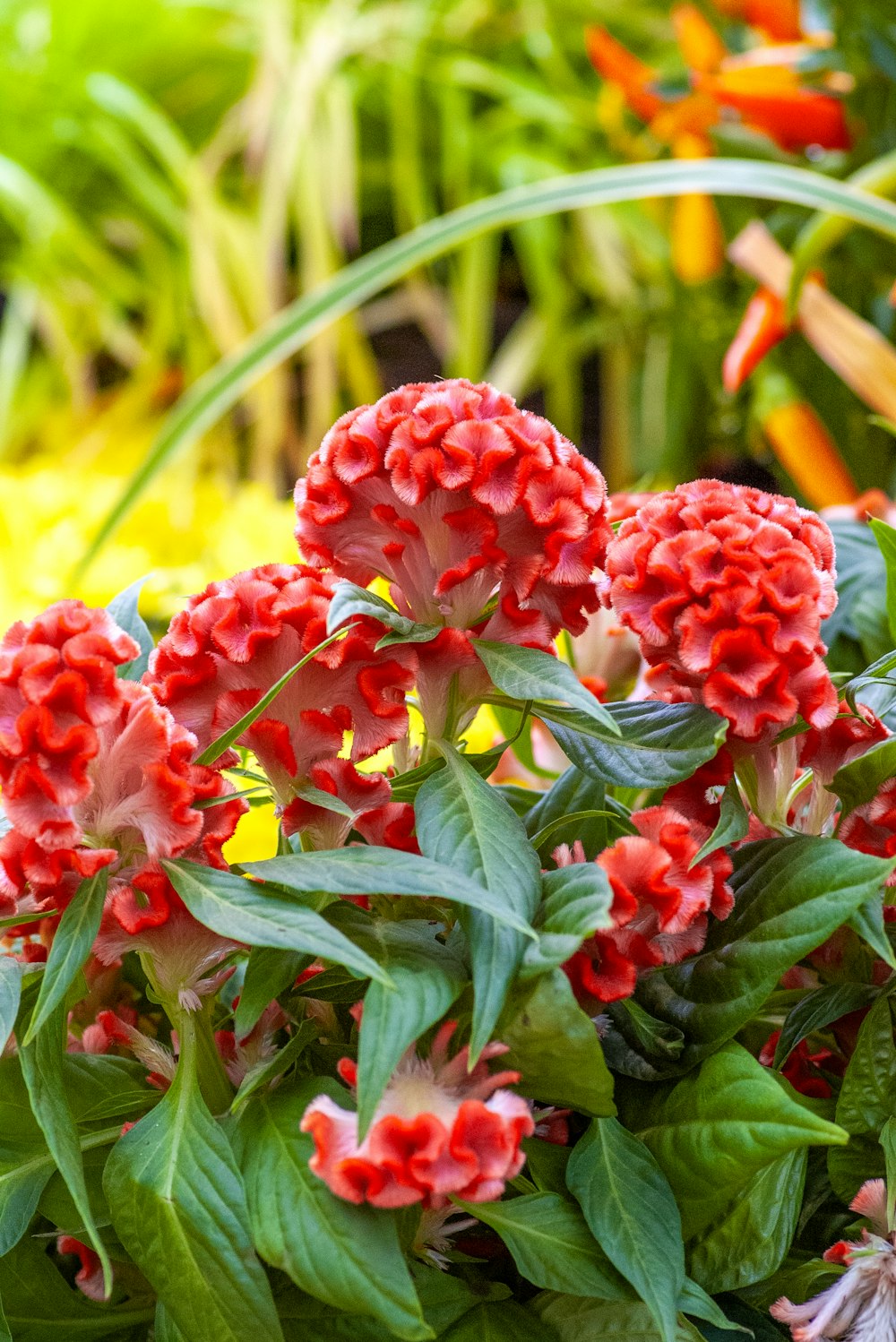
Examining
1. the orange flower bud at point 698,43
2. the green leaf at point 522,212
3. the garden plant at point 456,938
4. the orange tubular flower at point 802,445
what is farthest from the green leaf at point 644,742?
the orange flower bud at point 698,43

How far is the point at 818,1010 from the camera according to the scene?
351 millimetres

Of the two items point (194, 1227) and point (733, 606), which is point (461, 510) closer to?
point (733, 606)

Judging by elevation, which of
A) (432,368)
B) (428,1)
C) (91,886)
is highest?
(428,1)

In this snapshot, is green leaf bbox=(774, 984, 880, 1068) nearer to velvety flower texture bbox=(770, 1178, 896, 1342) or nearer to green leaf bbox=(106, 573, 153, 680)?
velvety flower texture bbox=(770, 1178, 896, 1342)

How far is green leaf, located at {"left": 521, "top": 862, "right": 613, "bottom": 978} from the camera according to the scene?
11.6 inches

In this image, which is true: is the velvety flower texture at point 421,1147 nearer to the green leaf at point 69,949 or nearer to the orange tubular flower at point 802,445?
the green leaf at point 69,949

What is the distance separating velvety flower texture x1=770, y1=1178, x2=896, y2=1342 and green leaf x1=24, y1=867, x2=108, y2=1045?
8.0 inches

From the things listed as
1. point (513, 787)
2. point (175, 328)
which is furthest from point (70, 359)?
point (513, 787)

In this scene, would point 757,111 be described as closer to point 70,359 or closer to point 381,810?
point 70,359

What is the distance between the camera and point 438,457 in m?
0.33

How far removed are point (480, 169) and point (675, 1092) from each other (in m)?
1.52

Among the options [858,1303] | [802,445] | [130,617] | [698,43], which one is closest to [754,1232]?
[858,1303]

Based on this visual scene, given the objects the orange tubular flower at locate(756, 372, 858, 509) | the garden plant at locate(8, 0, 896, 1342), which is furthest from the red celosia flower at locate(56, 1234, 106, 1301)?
the orange tubular flower at locate(756, 372, 858, 509)

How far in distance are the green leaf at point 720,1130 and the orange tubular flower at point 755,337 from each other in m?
0.56
